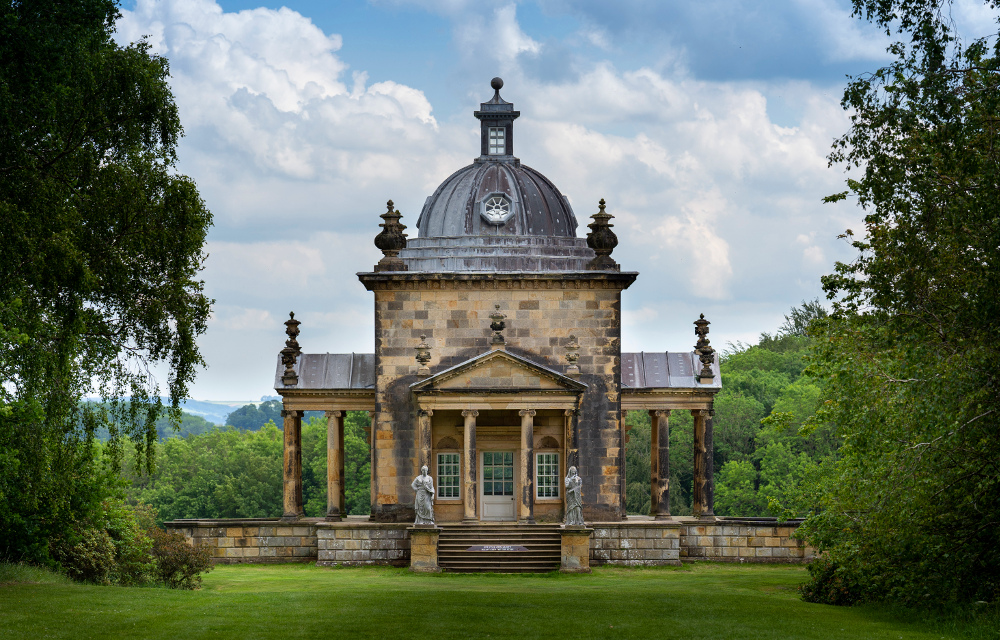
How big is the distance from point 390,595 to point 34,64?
1284 centimetres

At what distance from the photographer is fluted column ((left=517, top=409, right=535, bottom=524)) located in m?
36.6

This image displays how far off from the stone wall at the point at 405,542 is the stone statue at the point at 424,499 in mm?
1731

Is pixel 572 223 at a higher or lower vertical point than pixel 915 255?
higher

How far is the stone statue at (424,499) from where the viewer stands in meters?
34.5

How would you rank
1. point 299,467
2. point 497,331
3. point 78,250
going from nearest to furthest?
point 78,250 < point 497,331 < point 299,467


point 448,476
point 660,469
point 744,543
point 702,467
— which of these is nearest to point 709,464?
point 702,467

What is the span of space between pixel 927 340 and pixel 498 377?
16.9 m

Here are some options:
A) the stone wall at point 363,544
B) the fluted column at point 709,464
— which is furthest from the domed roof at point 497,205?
the stone wall at point 363,544

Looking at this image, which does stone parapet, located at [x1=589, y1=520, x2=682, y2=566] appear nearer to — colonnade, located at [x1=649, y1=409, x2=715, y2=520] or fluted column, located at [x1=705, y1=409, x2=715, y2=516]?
colonnade, located at [x1=649, y1=409, x2=715, y2=520]

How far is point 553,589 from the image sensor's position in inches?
1118

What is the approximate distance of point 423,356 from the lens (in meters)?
38.1

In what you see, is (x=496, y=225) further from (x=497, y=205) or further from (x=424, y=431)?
(x=424, y=431)

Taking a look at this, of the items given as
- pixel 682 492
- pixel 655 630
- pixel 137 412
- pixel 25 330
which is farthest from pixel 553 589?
pixel 682 492

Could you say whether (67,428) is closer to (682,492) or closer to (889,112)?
(889,112)
